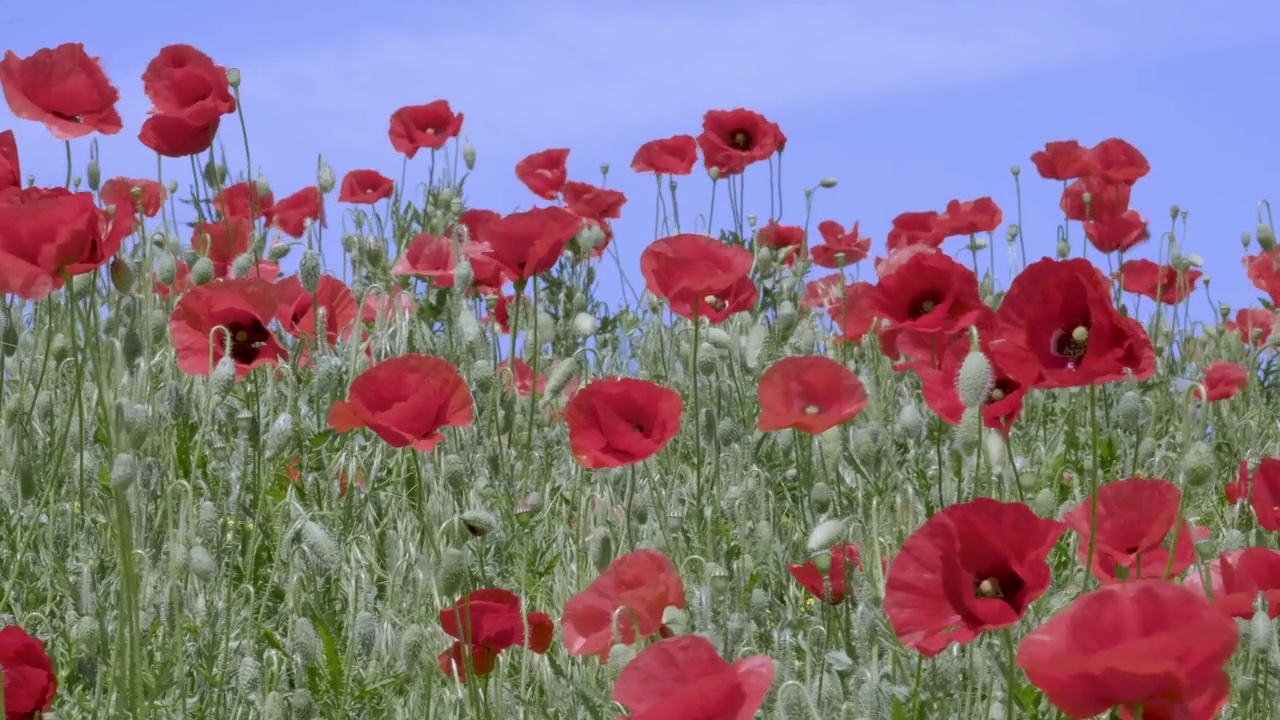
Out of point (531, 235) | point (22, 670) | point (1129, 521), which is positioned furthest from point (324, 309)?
point (1129, 521)

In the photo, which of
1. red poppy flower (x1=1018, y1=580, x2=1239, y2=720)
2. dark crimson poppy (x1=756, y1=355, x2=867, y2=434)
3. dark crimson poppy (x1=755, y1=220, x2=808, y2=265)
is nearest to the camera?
red poppy flower (x1=1018, y1=580, x2=1239, y2=720)

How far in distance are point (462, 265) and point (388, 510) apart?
1.87 ft

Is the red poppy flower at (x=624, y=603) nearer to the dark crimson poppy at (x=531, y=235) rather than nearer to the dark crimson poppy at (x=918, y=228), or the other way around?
the dark crimson poppy at (x=531, y=235)

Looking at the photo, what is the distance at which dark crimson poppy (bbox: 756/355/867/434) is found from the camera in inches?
94.6

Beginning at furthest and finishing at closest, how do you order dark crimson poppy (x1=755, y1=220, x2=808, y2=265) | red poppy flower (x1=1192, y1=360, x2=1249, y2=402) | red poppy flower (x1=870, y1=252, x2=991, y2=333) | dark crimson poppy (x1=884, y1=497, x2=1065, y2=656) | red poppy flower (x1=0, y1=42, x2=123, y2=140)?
dark crimson poppy (x1=755, y1=220, x2=808, y2=265)
red poppy flower (x1=1192, y1=360, x2=1249, y2=402)
red poppy flower (x1=0, y1=42, x2=123, y2=140)
red poppy flower (x1=870, y1=252, x2=991, y2=333)
dark crimson poppy (x1=884, y1=497, x2=1065, y2=656)

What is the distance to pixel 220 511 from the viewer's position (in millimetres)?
3004

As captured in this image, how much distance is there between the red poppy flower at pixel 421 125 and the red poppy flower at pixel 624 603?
3371 millimetres

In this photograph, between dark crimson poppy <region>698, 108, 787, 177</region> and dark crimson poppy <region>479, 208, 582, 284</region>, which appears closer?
dark crimson poppy <region>479, 208, 582, 284</region>

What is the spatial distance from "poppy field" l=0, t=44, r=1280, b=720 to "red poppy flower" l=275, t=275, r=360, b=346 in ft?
0.04

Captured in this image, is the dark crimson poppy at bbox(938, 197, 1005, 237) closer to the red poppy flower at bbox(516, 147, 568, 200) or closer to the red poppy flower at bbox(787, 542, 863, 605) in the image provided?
the red poppy flower at bbox(516, 147, 568, 200)

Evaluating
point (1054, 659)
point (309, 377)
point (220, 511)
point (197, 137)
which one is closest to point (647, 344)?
point (309, 377)

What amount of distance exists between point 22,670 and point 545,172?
3061 mm

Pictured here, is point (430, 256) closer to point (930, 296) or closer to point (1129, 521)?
point (930, 296)

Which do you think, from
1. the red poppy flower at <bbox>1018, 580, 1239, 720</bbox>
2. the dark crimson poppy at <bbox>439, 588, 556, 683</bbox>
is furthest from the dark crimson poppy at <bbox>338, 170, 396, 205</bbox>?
the red poppy flower at <bbox>1018, 580, 1239, 720</bbox>
